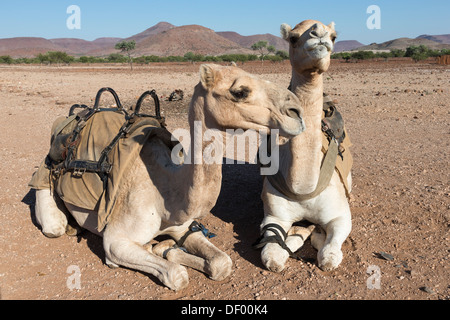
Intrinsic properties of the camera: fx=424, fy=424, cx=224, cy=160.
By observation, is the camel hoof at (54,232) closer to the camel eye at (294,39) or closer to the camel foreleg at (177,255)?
the camel foreleg at (177,255)

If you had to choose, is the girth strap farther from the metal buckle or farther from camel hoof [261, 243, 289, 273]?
the metal buckle

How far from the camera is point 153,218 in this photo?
3680 mm

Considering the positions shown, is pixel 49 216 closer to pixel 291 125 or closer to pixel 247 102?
pixel 247 102

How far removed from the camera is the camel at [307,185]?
3.22 meters

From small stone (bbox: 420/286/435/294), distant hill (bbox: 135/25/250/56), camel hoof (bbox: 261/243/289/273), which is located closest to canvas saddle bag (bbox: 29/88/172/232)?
camel hoof (bbox: 261/243/289/273)

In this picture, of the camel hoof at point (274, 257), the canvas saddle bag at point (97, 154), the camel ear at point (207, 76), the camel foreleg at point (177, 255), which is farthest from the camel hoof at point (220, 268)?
the camel ear at point (207, 76)

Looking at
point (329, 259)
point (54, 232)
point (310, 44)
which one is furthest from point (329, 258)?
point (54, 232)

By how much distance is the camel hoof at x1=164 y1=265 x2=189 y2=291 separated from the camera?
11.2ft

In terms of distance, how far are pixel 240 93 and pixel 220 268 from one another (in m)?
1.57

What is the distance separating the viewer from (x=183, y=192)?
3.41 m

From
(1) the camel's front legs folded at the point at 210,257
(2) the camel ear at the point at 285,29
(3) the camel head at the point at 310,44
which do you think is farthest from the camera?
(1) the camel's front legs folded at the point at 210,257

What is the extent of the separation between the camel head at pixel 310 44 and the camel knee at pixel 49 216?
2.95m

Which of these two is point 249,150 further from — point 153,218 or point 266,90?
point 266,90

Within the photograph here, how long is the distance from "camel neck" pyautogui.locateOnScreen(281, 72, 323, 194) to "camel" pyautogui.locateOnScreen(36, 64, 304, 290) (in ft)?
2.29
